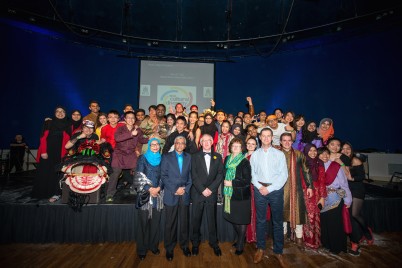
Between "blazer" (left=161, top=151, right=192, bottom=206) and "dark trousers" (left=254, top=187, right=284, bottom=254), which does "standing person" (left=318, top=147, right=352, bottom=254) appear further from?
"blazer" (left=161, top=151, right=192, bottom=206)

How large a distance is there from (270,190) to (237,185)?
45 centimetres

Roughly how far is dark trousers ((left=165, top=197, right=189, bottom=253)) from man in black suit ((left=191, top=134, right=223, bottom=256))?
128 millimetres

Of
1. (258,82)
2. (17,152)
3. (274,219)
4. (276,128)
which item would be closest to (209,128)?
(276,128)

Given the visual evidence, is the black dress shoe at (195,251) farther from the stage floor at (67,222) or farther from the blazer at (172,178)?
the blazer at (172,178)

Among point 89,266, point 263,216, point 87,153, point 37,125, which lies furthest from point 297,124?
point 37,125

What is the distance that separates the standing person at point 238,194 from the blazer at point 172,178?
60cm

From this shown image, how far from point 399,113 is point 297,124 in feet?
21.7

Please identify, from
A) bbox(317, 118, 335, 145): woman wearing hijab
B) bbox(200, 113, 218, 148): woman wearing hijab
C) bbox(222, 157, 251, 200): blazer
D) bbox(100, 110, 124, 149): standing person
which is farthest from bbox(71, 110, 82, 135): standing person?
bbox(317, 118, 335, 145): woman wearing hijab

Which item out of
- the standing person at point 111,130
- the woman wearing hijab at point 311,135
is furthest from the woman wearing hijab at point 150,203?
the woman wearing hijab at point 311,135

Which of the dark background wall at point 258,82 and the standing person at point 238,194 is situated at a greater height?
the dark background wall at point 258,82

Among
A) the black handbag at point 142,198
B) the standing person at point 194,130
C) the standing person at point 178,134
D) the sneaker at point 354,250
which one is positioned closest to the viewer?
the black handbag at point 142,198

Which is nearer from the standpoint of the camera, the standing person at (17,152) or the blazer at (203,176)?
the blazer at (203,176)

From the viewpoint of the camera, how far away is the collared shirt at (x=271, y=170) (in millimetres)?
2619

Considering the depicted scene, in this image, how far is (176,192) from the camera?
8.64 ft
